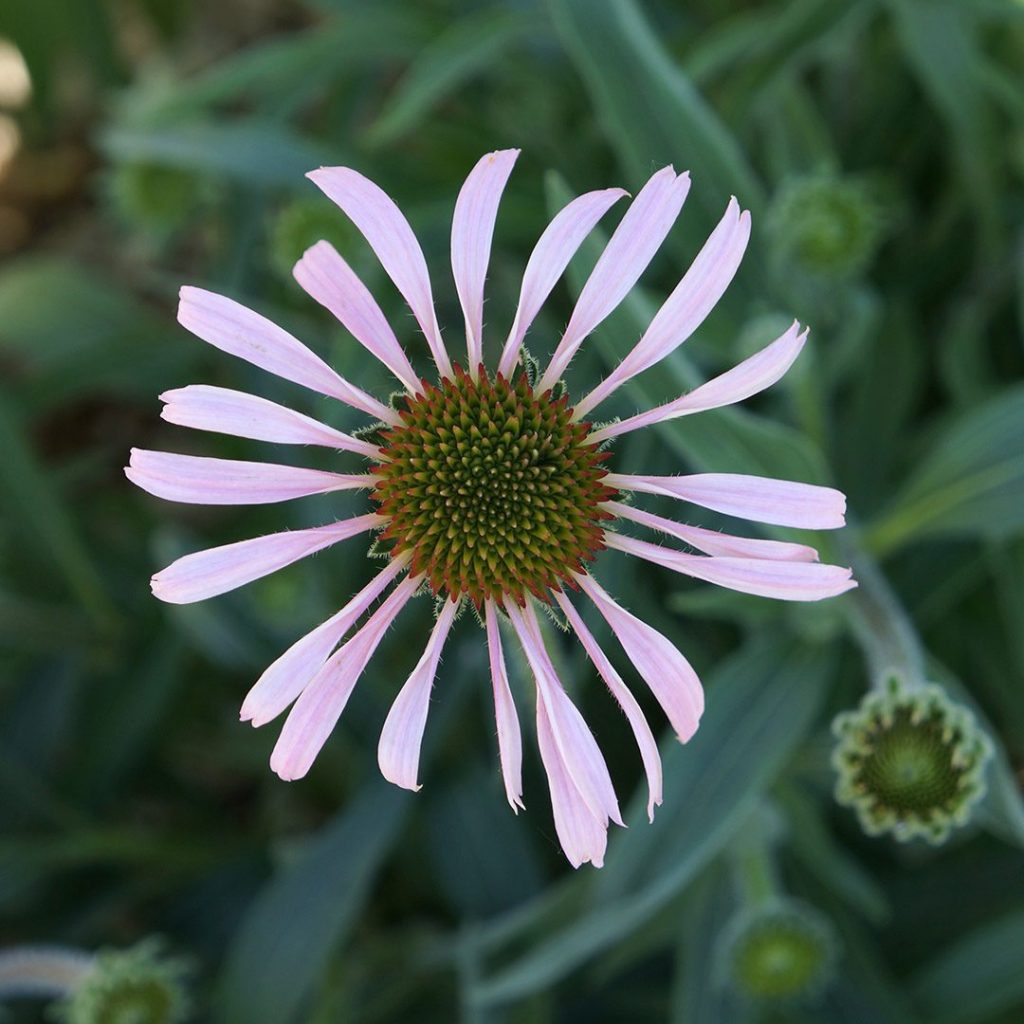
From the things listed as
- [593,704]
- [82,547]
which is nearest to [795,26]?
[593,704]

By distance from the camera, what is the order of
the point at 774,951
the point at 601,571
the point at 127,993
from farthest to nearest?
the point at 127,993 → the point at 774,951 → the point at 601,571

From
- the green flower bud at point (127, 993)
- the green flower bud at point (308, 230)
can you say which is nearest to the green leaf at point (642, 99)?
the green flower bud at point (308, 230)

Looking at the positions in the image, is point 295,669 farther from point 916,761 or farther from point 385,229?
point 916,761

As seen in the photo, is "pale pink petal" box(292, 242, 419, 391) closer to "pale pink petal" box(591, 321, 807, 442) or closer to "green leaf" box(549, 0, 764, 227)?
"pale pink petal" box(591, 321, 807, 442)

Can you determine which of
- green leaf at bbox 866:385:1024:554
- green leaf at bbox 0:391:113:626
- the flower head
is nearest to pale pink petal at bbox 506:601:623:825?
the flower head

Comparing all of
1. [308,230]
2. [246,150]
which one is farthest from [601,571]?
[246,150]

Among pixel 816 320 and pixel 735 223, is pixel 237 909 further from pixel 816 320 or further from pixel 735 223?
pixel 735 223

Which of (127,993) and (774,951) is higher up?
(127,993)
